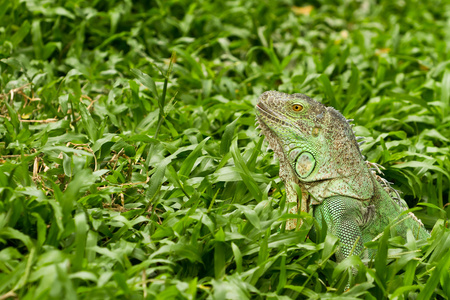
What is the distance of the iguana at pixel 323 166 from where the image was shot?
3254mm

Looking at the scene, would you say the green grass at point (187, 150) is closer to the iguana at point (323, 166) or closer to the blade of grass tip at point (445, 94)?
the blade of grass tip at point (445, 94)

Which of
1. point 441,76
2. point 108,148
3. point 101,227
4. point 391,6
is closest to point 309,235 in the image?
point 101,227

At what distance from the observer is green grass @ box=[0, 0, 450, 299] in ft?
9.03

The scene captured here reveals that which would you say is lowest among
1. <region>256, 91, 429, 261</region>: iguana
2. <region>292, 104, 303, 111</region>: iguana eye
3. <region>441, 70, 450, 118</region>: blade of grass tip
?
<region>441, 70, 450, 118</region>: blade of grass tip

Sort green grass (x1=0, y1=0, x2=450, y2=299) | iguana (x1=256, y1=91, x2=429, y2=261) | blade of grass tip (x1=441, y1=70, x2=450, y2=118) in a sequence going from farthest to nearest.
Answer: blade of grass tip (x1=441, y1=70, x2=450, y2=118) → iguana (x1=256, y1=91, x2=429, y2=261) → green grass (x1=0, y1=0, x2=450, y2=299)

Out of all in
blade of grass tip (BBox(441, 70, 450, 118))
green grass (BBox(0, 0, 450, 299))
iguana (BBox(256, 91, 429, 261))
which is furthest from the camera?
blade of grass tip (BBox(441, 70, 450, 118))

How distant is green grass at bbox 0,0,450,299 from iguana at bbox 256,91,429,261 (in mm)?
192

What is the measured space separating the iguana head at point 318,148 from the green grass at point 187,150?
28 centimetres

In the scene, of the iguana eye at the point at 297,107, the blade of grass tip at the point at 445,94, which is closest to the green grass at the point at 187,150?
the blade of grass tip at the point at 445,94

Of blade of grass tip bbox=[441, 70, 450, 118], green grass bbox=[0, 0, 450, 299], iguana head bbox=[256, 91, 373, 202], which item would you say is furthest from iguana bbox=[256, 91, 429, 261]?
blade of grass tip bbox=[441, 70, 450, 118]

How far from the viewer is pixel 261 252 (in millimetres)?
2873

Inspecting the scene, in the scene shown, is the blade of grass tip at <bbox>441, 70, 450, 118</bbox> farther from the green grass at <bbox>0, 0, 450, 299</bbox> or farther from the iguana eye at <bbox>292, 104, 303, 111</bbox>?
the iguana eye at <bbox>292, 104, 303, 111</bbox>

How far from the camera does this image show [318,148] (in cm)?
329

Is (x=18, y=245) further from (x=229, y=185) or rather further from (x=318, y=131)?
(x=318, y=131)
